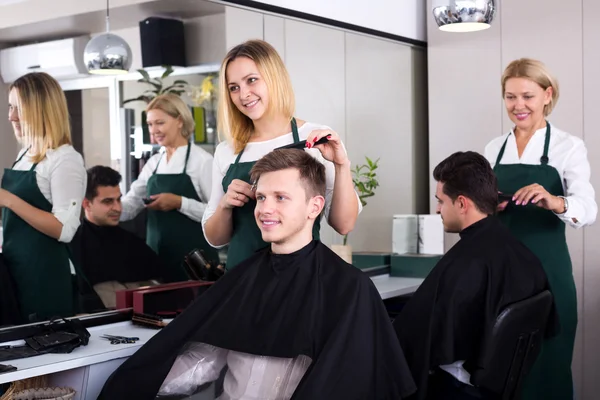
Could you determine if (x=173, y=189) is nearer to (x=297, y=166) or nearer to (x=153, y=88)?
(x=153, y=88)

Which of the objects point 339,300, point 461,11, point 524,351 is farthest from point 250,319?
point 461,11

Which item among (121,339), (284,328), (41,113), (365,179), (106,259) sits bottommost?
(121,339)

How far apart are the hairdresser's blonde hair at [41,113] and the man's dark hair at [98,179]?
0.47 feet

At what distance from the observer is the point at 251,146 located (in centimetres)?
254

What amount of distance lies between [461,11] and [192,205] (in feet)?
4.19

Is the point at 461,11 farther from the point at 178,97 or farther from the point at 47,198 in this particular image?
the point at 47,198

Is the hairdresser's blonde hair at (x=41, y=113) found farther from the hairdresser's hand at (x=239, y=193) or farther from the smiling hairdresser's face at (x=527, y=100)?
the smiling hairdresser's face at (x=527, y=100)

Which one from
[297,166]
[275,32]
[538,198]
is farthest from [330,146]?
[275,32]

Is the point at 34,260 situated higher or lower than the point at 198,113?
lower

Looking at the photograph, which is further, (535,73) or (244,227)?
(535,73)

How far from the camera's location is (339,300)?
2.14m

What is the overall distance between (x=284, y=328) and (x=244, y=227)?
0.45 meters

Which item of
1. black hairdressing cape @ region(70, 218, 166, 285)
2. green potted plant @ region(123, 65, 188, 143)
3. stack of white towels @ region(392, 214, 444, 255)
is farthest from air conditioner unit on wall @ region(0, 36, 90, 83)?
stack of white towels @ region(392, 214, 444, 255)

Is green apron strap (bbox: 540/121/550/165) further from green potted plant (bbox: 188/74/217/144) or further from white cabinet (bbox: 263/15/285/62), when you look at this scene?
green potted plant (bbox: 188/74/217/144)
